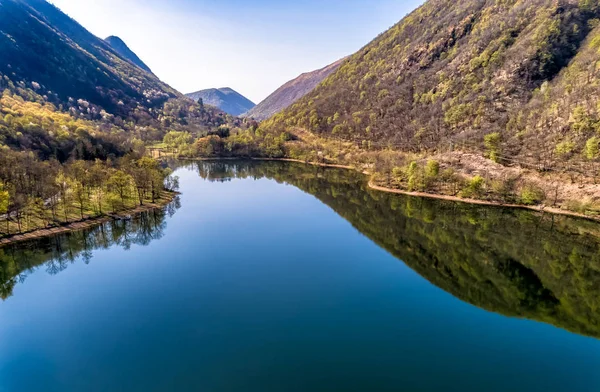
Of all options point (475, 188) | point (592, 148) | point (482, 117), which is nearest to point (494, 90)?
point (482, 117)

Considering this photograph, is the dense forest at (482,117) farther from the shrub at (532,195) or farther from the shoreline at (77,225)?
the shoreline at (77,225)

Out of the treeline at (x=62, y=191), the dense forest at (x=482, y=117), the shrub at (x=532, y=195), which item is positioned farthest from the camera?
the dense forest at (x=482, y=117)

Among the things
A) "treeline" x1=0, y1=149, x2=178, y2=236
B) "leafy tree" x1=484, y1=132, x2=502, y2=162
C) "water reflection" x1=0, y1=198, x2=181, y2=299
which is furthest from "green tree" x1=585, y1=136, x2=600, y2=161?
"treeline" x1=0, y1=149, x2=178, y2=236

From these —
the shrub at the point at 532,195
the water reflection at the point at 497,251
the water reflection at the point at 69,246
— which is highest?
the shrub at the point at 532,195

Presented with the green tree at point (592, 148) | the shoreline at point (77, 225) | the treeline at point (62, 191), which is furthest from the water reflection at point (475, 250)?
the green tree at point (592, 148)

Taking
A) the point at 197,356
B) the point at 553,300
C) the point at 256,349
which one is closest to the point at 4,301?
the point at 197,356

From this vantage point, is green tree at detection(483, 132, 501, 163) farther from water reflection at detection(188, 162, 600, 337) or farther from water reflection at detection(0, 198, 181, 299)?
water reflection at detection(0, 198, 181, 299)
